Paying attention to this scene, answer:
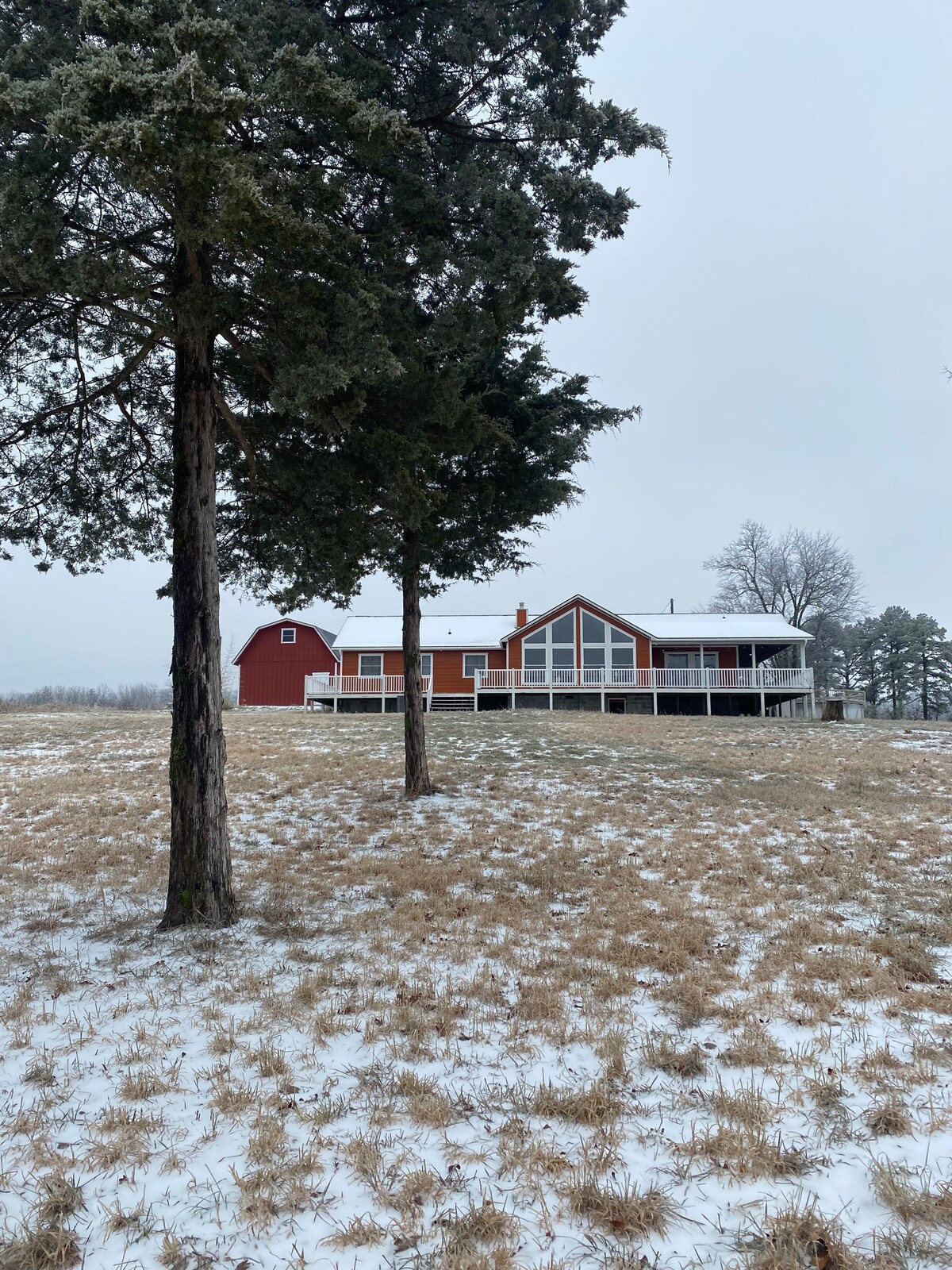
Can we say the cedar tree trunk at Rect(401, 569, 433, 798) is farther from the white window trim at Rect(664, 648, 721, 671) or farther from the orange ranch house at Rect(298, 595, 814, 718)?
the white window trim at Rect(664, 648, 721, 671)

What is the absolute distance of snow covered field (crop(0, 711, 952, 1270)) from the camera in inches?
84.4

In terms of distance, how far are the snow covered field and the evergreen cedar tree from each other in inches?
57.1

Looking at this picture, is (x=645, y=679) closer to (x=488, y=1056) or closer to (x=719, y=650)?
(x=719, y=650)

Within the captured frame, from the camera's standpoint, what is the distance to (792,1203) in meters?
2.17

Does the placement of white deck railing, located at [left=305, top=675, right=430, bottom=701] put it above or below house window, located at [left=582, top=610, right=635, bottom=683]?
below

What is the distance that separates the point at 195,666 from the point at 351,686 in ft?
75.6

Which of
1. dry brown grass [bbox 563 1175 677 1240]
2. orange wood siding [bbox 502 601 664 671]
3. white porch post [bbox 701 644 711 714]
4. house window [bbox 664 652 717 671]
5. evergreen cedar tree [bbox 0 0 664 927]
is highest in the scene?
evergreen cedar tree [bbox 0 0 664 927]

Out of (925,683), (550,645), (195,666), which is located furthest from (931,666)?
(195,666)

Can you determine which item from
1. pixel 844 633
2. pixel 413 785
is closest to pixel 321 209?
pixel 413 785

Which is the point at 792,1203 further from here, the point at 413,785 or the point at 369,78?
the point at 413,785

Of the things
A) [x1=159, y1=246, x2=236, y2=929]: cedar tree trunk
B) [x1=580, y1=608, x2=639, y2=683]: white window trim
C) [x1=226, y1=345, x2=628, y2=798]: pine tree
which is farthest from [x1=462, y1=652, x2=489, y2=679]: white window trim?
[x1=159, y1=246, x2=236, y2=929]: cedar tree trunk

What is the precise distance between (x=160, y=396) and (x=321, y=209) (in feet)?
10.7

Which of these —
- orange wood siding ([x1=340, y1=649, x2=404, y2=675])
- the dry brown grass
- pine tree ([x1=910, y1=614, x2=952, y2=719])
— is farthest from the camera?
pine tree ([x1=910, y1=614, x2=952, y2=719])

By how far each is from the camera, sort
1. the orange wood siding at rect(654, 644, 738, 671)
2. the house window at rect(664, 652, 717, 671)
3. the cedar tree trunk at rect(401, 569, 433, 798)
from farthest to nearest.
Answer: the house window at rect(664, 652, 717, 671) → the orange wood siding at rect(654, 644, 738, 671) → the cedar tree trunk at rect(401, 569, 433, 798)
